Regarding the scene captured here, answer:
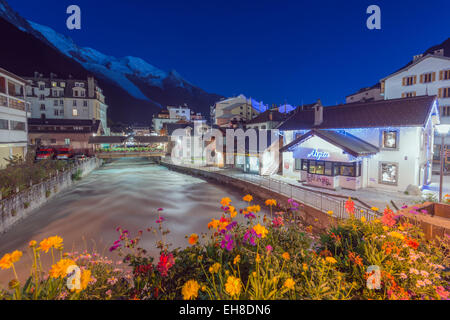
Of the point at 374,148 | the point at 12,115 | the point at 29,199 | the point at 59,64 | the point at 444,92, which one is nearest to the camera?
the point at 29,199

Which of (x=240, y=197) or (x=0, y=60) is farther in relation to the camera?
(x=0, y=60)

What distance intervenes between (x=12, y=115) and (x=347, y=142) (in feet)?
118

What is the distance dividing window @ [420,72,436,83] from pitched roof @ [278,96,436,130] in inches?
663

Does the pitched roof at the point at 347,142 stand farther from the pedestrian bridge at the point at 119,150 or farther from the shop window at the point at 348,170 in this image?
the pedestrian bridge at the point at 119,150

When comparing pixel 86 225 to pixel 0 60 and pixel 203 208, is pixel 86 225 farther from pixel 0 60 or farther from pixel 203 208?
pixel 0 60

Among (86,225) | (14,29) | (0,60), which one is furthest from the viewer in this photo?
(14,29)

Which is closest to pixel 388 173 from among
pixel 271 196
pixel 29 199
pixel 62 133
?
pixel 271 196

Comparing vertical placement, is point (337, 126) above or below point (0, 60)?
below

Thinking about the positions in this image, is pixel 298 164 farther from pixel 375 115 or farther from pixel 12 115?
pixel 12 115

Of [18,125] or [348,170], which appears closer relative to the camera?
[348,170]

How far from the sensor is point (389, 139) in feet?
58.5
